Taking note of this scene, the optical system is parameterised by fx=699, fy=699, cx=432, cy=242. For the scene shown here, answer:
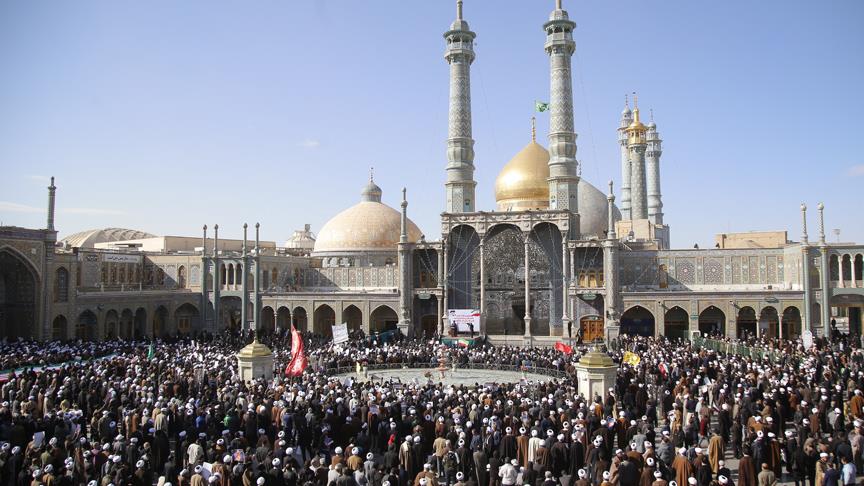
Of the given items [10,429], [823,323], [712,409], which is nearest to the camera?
[10,429]

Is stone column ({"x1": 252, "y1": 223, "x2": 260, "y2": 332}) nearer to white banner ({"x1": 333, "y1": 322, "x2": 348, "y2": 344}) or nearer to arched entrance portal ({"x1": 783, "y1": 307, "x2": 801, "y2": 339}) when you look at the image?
white banner ({"x1": 333, "y1": 322, "x2": 348, "y2": 344})

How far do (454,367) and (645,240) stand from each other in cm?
2420

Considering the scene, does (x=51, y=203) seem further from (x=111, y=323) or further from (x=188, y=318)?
(x=188, y=318)

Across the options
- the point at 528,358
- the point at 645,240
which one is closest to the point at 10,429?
the point at 528,358

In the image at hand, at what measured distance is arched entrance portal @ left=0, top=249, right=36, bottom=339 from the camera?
3559 cm

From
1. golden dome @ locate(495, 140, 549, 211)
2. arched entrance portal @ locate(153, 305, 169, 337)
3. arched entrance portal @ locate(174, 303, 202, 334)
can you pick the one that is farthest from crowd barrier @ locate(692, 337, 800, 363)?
arched entrance portal @ locate(153, 305, 169, 337)

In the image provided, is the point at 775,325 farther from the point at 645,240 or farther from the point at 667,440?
the point at 667,440

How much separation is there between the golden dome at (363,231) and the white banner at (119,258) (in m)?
13.4

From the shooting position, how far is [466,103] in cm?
4347

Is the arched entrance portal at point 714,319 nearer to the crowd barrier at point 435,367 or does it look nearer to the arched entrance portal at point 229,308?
the crowd barrier at point 435,367

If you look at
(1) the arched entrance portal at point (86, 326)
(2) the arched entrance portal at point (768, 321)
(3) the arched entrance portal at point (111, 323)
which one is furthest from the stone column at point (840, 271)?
(1) the arched entrance portal at point (86, 326)

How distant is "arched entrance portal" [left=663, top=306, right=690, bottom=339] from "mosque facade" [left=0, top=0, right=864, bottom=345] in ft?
0.26

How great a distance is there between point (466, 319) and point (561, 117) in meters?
13.4

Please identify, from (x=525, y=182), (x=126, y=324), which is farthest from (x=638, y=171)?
(x=126, y=324)
